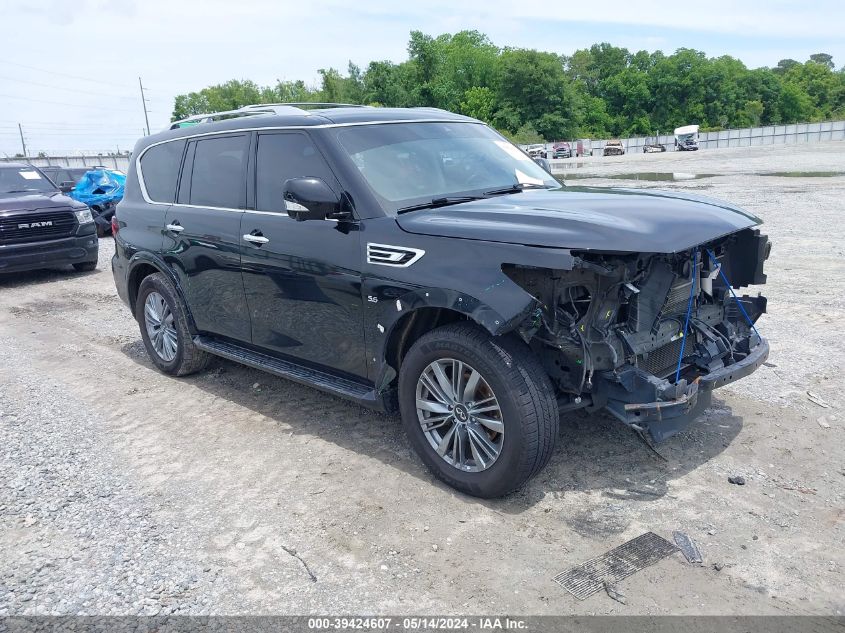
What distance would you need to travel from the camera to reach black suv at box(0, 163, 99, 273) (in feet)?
34.8

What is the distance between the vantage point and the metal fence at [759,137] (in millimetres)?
76188

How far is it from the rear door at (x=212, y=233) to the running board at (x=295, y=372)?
0.35 ft

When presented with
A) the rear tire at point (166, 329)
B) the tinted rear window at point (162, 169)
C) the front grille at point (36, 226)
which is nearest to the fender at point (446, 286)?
the rear tire at point (166, 329)

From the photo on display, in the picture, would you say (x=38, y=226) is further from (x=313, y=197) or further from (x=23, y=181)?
(x=313, y=197)

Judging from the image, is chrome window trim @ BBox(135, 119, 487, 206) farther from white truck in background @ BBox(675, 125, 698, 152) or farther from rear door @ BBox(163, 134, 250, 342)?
white truck in background @ BBox(675, 125, 698, 152)

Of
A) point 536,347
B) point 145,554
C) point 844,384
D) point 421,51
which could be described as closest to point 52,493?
point 145,554

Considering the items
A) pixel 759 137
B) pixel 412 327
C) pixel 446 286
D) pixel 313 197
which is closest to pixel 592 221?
pixel 446 286

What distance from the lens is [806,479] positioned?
3.80 metres

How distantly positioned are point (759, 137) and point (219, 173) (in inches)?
3377

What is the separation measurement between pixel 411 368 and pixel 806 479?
2.27 metres

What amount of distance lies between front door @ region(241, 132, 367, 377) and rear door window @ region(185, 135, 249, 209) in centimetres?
20

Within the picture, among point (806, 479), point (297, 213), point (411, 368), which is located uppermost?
point (297, 213)

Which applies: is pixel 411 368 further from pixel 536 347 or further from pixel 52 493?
pixel 52 493

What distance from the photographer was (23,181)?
466 inches
